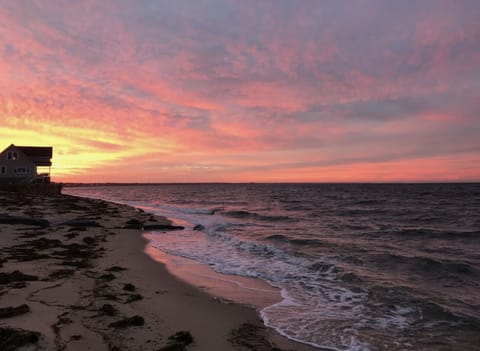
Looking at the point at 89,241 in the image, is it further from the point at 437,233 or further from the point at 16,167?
the point at 16,167

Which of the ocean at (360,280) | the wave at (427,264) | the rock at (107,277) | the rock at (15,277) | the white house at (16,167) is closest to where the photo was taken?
the ocean at (360,280)

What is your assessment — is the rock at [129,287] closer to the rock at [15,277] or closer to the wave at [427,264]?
the rock at [15,277]

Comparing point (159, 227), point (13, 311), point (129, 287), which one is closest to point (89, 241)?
point (129, 287)

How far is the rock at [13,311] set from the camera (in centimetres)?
649

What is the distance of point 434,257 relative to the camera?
639 inches

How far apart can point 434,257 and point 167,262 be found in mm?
12632

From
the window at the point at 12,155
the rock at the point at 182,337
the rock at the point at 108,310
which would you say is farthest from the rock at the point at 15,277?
the window at the point at 12,155

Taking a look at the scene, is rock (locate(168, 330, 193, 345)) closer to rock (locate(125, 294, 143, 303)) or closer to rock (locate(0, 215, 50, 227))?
rock (locate(125, 294, 143, 303))

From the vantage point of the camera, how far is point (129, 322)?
269 inches

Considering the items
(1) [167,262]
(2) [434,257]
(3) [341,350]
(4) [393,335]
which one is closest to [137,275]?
(1) [167,262]

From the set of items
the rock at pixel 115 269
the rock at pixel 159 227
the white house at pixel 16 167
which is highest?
the white house at pixel 16 167

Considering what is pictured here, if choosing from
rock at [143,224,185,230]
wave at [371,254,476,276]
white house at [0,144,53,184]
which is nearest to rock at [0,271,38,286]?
wave at [371,254,476,276]

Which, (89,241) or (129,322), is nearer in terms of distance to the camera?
(129,322)

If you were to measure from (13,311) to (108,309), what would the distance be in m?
1.78
